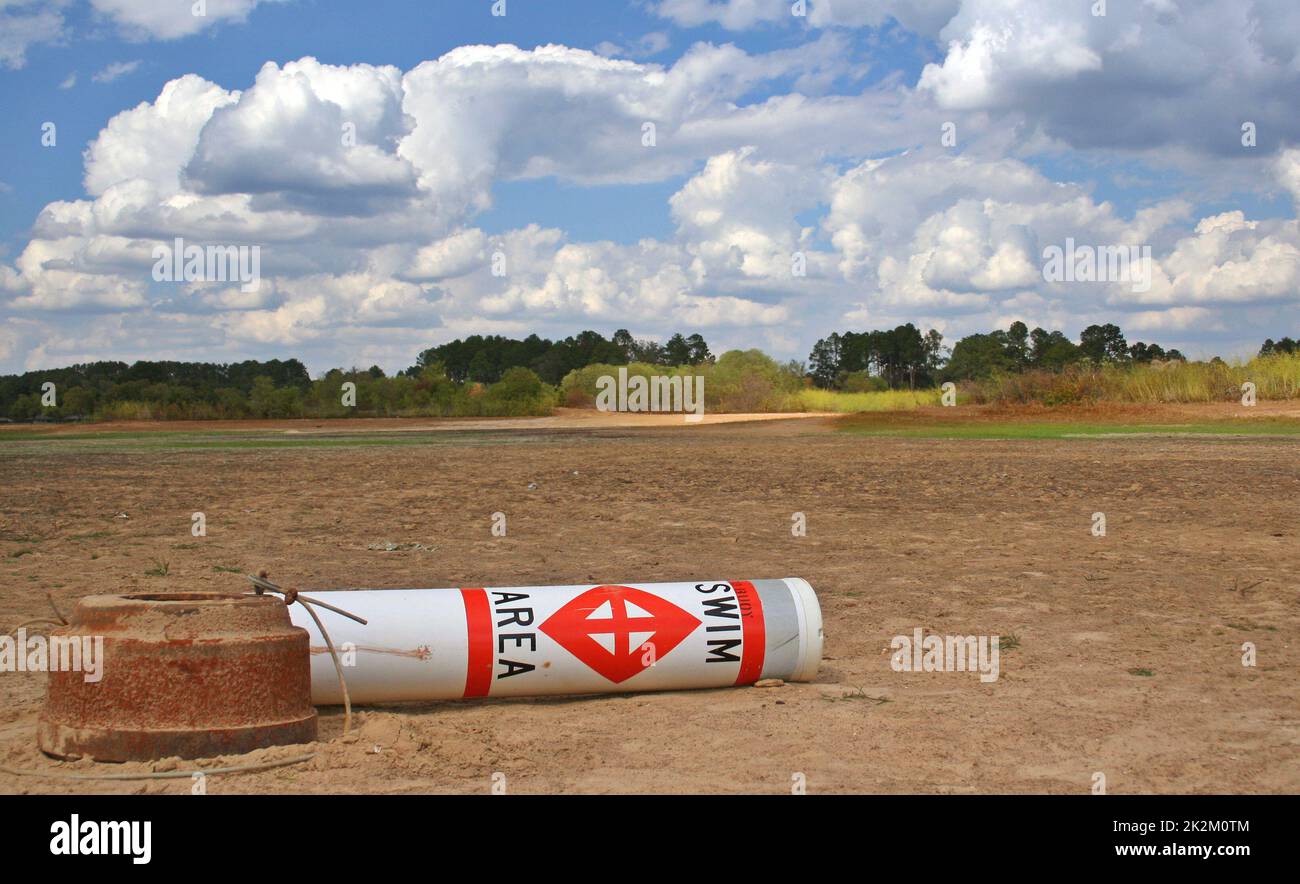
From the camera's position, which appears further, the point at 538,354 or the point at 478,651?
the point at 538,354

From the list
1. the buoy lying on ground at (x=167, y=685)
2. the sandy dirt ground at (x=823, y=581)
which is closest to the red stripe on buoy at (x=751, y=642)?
the sandy dirt ground at (x=823, y=581)

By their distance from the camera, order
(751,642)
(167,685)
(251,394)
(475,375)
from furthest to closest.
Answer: (475,375), (251,394), (751,642), (167,685)

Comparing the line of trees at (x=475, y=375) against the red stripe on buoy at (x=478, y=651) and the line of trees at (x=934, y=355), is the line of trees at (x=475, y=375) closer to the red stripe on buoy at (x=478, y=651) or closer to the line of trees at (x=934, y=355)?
the line of trees at (x=934, y=355)

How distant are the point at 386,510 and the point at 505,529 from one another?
9.44 feet

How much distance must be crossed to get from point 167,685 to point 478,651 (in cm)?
169

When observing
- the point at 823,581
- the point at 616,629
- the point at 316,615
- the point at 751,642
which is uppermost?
the point at 316,615

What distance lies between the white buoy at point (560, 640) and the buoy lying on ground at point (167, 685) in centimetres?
78

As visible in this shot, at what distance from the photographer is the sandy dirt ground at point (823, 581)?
5492 mm

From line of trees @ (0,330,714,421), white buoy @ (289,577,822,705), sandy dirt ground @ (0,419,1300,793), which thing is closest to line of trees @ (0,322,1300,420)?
line of trees @ (0,330,714,421)

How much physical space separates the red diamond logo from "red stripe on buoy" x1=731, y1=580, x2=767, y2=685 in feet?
1.02

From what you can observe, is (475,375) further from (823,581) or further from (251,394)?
(823,581)

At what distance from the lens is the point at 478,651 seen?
653 cm

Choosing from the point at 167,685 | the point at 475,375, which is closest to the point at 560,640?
the point at 167,685
